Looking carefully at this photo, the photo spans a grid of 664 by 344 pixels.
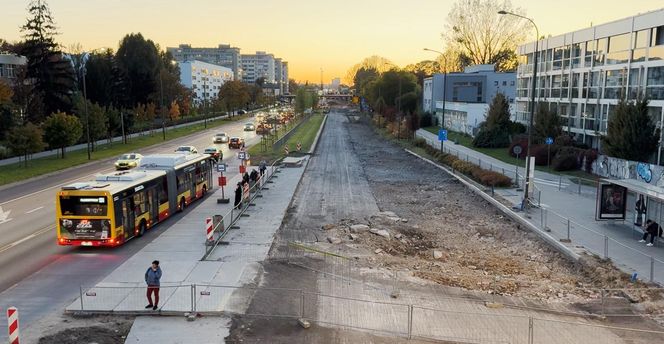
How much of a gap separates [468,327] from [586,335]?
2.69 metres

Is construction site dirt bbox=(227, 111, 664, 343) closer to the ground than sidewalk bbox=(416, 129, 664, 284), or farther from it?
closer to the ground

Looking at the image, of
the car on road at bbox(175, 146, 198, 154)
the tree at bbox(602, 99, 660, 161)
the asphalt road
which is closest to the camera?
the asphalt road

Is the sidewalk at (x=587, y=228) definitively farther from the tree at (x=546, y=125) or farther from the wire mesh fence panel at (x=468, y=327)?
the tree at (x=546, y=125)

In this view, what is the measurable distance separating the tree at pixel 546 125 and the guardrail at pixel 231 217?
24444mm

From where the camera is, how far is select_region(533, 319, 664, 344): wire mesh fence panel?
1214cm

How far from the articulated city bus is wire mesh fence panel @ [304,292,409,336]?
8570mm

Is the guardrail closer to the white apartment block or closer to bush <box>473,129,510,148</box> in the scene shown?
bush <box>473,129,510,148</box>

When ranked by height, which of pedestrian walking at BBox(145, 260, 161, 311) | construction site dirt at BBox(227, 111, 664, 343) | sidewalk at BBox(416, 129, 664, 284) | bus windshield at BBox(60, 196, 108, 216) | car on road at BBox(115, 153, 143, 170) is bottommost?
construction site dirt at BBox(227, 111, 664, 343)

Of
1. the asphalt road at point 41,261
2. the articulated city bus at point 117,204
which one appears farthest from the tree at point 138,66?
the articulated city bus at point 117,204

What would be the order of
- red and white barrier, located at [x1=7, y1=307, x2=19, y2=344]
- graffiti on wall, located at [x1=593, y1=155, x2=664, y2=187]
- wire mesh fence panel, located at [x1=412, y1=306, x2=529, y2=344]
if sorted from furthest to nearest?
graffiti on wall, located at [x1=593, y1=155, x2=664, y2=187] → wire mesh fence panel, located at [x1=412, y1=306, x2=529, y2=344] → red and white barrier, located at [x1=7, y1=307, x2=19, y2=344]

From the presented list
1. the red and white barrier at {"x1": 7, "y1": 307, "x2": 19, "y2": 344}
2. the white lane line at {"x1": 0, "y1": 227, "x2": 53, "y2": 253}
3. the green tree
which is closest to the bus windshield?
the white lane line at {"x1": 0, "y1": 227, "x2": 53, "y2": 253}

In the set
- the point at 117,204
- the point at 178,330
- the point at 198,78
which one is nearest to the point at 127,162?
the point at 117,204

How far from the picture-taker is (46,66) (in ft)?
212

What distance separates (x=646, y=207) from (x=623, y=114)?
1511 cm
